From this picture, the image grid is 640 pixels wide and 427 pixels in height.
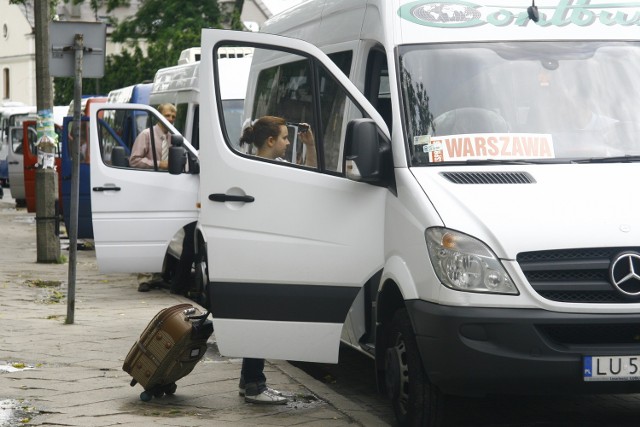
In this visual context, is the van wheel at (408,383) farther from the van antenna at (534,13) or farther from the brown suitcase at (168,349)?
the van antenna at (534,13)

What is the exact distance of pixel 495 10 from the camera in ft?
24.1

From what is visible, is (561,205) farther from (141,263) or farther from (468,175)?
(141,263)

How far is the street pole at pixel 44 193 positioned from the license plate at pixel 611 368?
1197cm

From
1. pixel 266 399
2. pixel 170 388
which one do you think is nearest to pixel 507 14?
pixel 266 399

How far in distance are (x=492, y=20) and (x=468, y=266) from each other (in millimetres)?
1686

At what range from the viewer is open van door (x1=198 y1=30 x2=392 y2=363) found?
23.2ft

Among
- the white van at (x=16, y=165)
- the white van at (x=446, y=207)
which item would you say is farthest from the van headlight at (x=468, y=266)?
the white van at (x=16, y=165)

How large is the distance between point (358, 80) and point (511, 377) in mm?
2267

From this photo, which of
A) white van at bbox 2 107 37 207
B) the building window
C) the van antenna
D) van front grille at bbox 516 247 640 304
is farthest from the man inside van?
the building window

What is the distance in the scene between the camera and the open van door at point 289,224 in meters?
7.08

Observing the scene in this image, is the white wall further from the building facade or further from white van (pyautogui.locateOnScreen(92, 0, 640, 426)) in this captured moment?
white van (pyautogui.locateOnScreen(92, 0, 640, 426))

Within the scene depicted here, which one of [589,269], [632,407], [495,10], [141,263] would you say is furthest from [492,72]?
[141,263]

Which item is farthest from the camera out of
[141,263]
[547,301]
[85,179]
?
[85,179]

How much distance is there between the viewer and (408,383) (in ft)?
22.1
